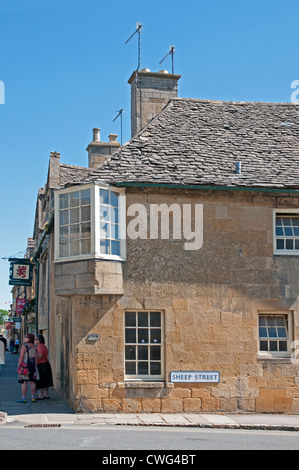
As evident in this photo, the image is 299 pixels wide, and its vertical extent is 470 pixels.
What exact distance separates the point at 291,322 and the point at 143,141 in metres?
5.52

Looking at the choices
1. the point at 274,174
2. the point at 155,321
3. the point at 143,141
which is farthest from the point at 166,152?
the point at 155,321

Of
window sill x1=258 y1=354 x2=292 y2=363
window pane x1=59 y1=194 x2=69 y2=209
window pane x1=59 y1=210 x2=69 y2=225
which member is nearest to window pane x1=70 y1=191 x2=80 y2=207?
window pane x1=59 y1=194 x2=69 y2=209

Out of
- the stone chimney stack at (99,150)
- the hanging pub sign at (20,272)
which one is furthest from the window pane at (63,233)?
the hanging pub sign at (20,272)

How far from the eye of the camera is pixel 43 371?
15.6 metres

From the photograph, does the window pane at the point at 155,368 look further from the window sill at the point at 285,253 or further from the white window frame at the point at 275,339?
the window sill at the point at 285,253

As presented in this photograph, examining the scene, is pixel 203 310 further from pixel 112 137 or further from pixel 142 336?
pixel 112 137

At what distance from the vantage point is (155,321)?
46.3 feet

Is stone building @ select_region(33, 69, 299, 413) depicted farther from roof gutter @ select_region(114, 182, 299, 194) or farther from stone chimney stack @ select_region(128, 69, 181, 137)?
stone chimney stack @ select_region(128, 69, 181, 137)

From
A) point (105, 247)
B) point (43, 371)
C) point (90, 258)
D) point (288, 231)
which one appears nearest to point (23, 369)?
point (43, 371)

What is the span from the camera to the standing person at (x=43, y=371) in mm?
15570

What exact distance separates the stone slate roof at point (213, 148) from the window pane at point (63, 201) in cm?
66

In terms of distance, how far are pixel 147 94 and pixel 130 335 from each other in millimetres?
8917

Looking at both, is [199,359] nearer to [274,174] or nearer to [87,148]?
[274,174]
